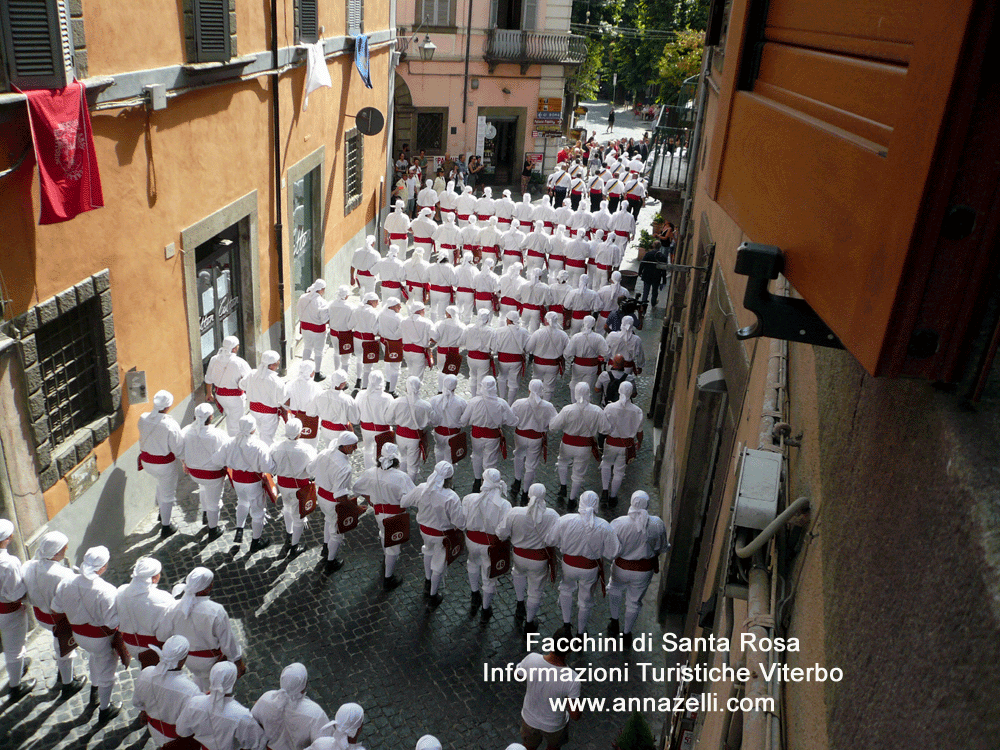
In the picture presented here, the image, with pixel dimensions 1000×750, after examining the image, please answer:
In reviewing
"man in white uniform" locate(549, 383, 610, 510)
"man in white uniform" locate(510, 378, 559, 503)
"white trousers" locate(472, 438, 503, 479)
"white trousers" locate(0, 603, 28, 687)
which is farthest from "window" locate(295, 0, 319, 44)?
"white trousers" locate(0, 603, 28, 687)

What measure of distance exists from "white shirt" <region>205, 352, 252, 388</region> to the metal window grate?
2.16 m

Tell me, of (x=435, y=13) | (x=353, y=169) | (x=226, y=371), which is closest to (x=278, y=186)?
(x=226, y=371)

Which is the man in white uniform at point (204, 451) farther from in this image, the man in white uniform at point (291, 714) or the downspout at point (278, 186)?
the downspout at point (278, 186)

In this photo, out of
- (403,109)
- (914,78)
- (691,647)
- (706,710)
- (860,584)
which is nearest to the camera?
(914,78)

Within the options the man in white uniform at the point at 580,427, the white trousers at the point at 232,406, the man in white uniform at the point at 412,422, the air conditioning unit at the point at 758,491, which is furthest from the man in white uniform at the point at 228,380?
the air conditioning unit at the point at 758,491

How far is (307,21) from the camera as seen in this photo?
13305 millimetres

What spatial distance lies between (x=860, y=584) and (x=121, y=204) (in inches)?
320

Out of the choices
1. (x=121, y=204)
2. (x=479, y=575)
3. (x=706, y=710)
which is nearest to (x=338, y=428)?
(x=479, y=575)

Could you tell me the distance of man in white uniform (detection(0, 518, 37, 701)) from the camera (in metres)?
6.58

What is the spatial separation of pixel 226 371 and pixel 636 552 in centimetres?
572

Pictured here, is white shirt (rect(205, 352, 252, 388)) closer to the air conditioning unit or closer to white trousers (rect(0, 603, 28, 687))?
white trousers (rect(0, 603, 28, 687))

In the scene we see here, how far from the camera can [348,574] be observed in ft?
29.0

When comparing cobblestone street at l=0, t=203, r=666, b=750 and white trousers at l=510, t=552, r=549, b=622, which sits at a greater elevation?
white trousers at l=510, t=552, r=549, b=622

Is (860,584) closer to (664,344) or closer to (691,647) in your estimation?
(691,647)
